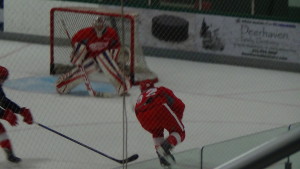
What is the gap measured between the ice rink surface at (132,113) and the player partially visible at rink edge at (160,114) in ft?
0.90

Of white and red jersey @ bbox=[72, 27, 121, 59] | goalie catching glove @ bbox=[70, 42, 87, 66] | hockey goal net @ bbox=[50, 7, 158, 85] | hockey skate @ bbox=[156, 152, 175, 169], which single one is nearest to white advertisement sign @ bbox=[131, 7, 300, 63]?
hockey goal net @ bbox=[50, 7, 158, 85]

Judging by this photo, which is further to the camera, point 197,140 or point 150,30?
point 150,30

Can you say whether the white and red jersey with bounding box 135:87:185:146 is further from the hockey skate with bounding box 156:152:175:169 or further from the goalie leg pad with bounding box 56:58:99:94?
the goalie leg pad with bounding box 56:58:99:94

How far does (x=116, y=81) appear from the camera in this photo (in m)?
5.84

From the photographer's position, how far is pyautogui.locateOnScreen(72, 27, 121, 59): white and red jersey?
5.77 metres

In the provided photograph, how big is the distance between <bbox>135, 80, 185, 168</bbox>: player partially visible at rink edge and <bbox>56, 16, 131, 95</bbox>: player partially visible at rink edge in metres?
1.84

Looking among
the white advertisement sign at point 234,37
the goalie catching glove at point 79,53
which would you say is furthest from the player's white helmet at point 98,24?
the white advertisement sign at point 234,37

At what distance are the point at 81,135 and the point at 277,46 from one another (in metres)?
2.79

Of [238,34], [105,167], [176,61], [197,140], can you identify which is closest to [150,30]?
[176,61]

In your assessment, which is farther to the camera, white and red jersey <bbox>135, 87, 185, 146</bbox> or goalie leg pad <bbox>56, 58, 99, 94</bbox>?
goalie leg pad <bbox>56, 58, 99, 94</bbox>

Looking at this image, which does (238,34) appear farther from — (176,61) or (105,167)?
(105,167)

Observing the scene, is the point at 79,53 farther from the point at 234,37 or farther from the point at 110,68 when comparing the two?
the point at 234,37

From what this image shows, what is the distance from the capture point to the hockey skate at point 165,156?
2.95 meters

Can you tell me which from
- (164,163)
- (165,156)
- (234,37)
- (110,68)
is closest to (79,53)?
(110,68)
